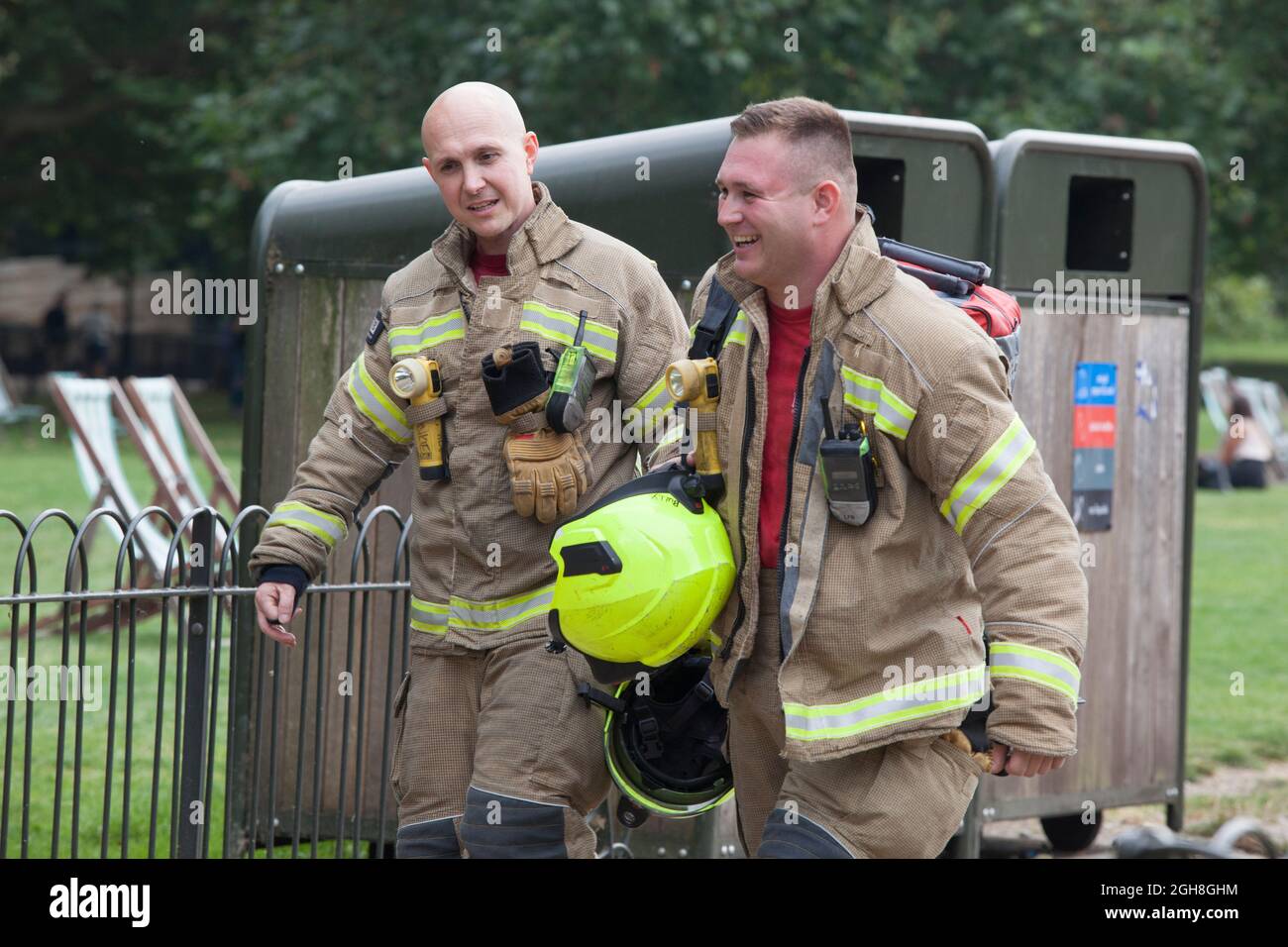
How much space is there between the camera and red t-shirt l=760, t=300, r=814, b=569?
3109 millimetres

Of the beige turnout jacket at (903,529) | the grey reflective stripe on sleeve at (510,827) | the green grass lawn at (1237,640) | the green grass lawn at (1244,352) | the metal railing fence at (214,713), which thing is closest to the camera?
the beige turnout jacket at (903,529)

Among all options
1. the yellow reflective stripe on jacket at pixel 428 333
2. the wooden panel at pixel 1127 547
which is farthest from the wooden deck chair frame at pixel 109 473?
the yellow reflective stripe on jacket at pixel 428 333

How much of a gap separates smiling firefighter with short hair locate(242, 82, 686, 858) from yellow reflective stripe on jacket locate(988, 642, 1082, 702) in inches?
37.8

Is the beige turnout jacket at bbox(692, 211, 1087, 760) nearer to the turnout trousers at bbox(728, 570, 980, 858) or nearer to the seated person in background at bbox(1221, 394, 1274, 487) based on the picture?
the turnout trousers at bbox(728, 570, 980, 858)

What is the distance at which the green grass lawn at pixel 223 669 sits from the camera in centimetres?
633

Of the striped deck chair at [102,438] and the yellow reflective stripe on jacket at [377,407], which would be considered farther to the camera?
the striped deck chair at [102,438]

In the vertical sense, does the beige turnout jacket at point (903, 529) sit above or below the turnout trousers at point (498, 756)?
above

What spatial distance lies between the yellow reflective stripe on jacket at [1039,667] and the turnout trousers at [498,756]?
111 centimetres

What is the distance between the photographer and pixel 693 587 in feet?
10.2

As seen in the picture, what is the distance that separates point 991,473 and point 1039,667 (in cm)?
33

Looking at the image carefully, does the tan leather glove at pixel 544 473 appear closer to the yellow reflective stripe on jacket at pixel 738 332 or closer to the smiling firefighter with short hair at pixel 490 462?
the smiling firefighter with short hair at pixel 490 462

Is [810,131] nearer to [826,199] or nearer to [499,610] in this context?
[826,199]

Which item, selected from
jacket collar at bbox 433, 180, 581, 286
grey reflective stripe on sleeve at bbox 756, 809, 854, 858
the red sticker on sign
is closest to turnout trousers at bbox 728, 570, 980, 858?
grey reflective stripe on sleeve at bbox 756, 809, 854, 858
